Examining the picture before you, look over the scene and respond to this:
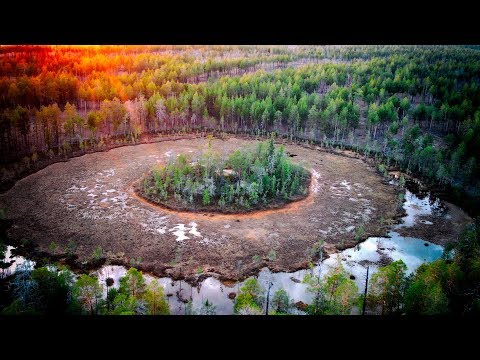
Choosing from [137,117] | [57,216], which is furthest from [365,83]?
[57,216]

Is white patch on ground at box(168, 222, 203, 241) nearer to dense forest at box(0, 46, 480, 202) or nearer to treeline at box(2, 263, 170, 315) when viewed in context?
treeline at box(2, 263, 170, 315)

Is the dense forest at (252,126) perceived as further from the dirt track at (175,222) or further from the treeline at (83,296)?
the dirt track at (175,222)

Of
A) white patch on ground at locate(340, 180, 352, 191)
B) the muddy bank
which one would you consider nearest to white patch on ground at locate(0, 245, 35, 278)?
the muddy bank

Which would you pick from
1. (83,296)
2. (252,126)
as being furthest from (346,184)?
(83,296)

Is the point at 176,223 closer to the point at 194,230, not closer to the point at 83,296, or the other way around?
the point at 194,230

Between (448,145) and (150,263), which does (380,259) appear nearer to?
(150,263)

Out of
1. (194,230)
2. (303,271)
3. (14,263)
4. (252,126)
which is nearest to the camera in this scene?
(14,263)
